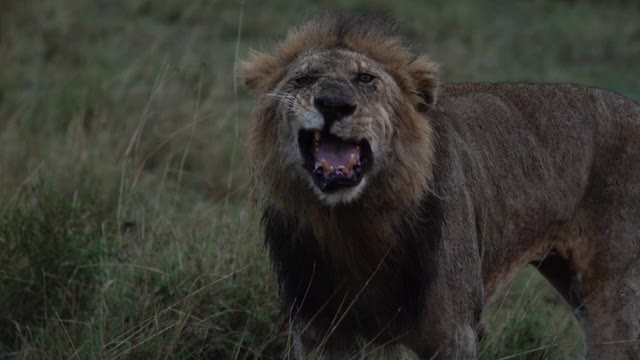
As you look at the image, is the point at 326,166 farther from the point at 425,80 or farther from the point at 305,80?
the point at 425,80

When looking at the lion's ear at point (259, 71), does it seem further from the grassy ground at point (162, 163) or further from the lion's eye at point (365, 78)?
the grassy ground at point (162, 163)

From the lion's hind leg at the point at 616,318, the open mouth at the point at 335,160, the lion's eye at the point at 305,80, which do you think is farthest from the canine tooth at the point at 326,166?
the lion's hind leg at the point at 616,318

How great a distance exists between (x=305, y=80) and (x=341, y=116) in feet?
0.87

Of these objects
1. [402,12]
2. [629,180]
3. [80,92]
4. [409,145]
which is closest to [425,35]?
[402,12]

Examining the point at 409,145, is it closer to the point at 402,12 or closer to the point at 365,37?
the point at 365,37

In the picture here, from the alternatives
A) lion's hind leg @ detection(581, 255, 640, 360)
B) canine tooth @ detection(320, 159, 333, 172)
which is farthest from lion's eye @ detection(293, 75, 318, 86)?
lion's hind leg @ detection(581, 255, 640, 360)

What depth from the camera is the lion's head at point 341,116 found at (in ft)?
13.9

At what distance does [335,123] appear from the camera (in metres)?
4.16

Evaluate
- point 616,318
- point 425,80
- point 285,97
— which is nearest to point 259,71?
point 285,97

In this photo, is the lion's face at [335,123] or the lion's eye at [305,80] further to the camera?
the lion's eye at [305,80]

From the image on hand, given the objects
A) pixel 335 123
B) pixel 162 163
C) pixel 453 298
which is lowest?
pixel 162 163

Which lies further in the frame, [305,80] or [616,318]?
[616,318]

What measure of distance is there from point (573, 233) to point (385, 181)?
110 cm

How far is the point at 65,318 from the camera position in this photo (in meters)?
5.48
